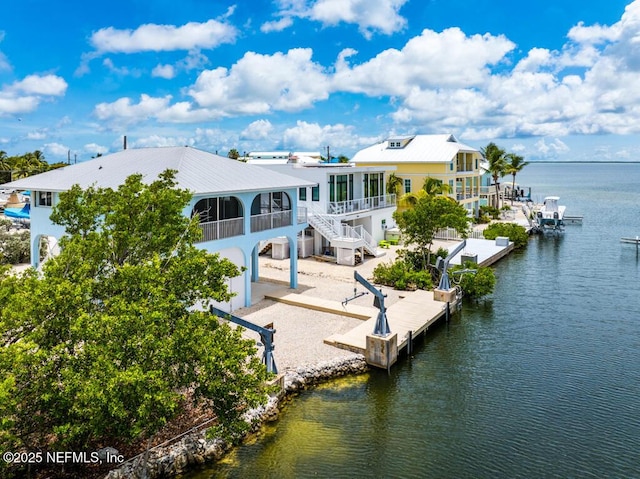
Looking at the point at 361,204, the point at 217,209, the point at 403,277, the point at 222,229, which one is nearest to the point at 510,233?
the point at 361,204

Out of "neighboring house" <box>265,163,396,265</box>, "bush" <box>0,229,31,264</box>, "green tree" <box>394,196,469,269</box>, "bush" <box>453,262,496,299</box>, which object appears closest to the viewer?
"bush" <box>453,262,496,299</box>

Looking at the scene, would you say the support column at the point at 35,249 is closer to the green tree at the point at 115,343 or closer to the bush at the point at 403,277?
the green tree at the point at 115,343

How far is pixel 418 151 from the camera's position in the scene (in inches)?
1914

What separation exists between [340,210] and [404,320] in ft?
45.5

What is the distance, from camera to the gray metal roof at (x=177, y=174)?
19.5 metres

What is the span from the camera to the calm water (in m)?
12.2

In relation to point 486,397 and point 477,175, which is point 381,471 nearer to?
point 486,397

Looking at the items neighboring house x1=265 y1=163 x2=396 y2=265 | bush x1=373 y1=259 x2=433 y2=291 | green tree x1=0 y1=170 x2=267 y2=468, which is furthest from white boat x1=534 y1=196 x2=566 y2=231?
green tree x1=0 y1=170 x2=267 y2=468

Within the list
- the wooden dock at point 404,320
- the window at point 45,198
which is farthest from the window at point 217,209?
the wooden dock at point 404,320

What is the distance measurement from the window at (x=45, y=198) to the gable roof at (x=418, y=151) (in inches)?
1298

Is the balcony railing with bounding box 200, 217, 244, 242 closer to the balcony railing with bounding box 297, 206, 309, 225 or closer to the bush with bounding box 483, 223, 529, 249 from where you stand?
the balcony railing with bounding box 297, 206, 309, 225

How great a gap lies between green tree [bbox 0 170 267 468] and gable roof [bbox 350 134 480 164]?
125ft

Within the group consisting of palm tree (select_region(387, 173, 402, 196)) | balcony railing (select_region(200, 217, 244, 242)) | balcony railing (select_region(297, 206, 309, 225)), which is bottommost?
balcony railing (select_region(200, 217, 244, 242))

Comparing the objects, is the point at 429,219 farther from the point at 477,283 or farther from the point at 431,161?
the point at 431,161
